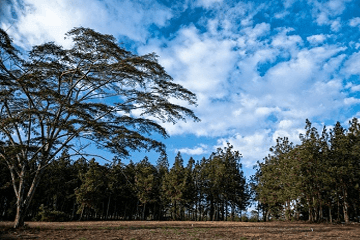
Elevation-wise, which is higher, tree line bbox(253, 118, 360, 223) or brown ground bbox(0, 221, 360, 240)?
tree line bbox(253, 118, 360, 223)

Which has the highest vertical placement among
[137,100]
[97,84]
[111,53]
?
[111,53]

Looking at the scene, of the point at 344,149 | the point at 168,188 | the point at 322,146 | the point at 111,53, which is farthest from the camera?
the point at 168,188

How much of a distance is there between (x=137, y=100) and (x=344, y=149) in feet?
84.2

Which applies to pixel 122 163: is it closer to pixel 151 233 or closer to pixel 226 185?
pixel 151 233

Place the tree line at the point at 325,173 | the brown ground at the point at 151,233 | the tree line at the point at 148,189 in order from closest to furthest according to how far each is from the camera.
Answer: the brown ground at the point at 151,233 → the tree line at the point at 325,173 → the tree line at the point at 148,189

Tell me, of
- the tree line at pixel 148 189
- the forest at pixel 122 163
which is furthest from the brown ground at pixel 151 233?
the tree line at pixel 148 189

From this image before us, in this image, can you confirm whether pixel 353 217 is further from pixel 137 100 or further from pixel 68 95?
pixel 68 95

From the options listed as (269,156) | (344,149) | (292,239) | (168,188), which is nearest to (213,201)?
(168,188)

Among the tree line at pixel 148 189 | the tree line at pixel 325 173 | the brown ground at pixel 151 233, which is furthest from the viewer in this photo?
the tree line at pixel 148 189

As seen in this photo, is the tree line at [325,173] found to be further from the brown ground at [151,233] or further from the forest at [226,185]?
the brown ground at [151,233]

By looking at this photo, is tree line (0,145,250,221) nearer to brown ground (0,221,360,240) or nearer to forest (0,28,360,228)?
forest (0,28,360,228)

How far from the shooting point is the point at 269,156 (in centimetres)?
4391

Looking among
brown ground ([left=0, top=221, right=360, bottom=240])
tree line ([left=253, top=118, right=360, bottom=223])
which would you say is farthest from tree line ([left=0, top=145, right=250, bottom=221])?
brown ground ([left=0, top=221, right=360, bottom=240])

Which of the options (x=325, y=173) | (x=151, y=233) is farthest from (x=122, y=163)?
(x=325, y=173)
